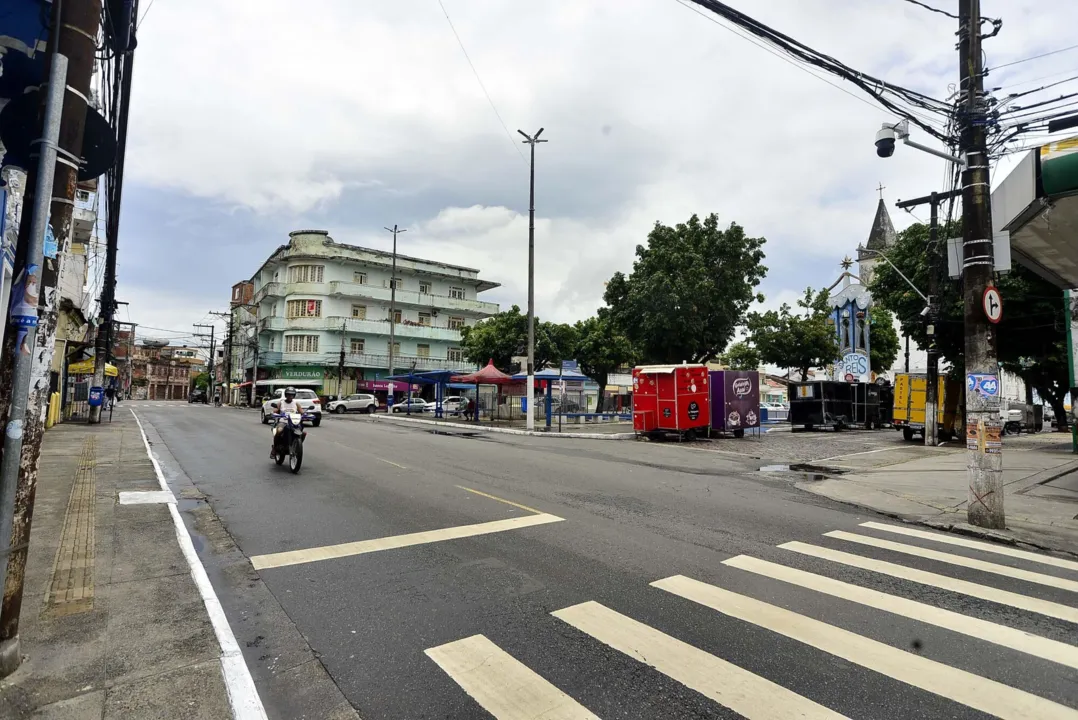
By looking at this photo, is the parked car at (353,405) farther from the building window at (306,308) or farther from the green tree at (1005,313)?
the green tree at (1005,313)

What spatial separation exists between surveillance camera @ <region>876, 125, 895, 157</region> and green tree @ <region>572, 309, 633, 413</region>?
3502 cm

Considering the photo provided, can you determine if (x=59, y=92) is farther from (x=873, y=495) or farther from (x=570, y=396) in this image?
(x=570, y=396)

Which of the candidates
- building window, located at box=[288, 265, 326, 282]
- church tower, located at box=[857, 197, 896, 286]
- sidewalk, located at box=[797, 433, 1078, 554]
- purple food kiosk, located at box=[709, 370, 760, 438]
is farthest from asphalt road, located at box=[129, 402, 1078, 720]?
church tower, located at box=[857, 197, 896, 286]

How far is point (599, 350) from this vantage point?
1791 inches

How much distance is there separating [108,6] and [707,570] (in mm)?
8588

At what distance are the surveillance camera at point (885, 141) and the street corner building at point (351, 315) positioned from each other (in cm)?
4322

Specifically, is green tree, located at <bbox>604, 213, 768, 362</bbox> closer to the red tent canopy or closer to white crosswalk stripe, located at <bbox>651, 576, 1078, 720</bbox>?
the red tent canopy

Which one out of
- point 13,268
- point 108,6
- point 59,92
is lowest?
point 13,268

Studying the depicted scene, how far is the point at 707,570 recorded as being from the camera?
5.54 m

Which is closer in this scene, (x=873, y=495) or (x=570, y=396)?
(x=873, y=495)

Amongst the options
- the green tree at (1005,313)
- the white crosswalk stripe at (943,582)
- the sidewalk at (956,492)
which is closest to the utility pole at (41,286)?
the white crosswalk stripe at (943,582)

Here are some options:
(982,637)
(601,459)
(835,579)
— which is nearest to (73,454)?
(601,459)

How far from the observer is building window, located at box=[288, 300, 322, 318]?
52.8 meters

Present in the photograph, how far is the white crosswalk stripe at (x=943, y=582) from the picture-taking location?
15.8 feet
